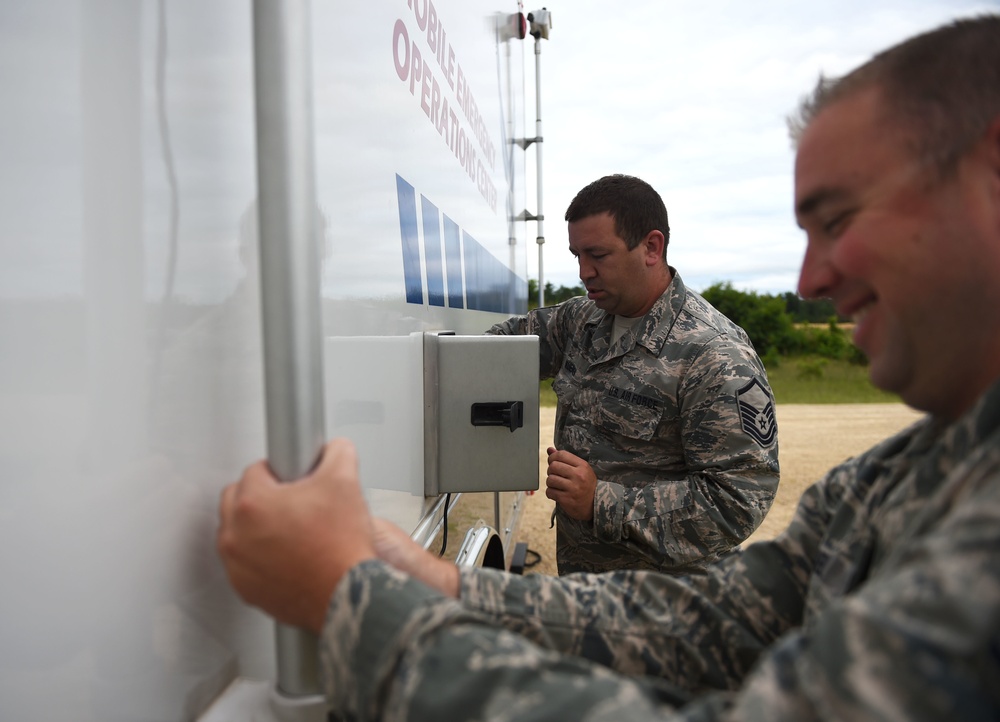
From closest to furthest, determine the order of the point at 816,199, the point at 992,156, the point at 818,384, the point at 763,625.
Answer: the point at 992,156
the point at 816,199
the point at 763,625
the point at 818,384

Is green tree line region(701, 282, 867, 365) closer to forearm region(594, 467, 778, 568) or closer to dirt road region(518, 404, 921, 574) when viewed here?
Result: dirt road region(518, 404, 921, 574)

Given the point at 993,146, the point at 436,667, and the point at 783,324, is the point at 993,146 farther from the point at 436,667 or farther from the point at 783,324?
the point at 783,324

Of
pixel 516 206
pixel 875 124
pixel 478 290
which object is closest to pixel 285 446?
pixel 875 124

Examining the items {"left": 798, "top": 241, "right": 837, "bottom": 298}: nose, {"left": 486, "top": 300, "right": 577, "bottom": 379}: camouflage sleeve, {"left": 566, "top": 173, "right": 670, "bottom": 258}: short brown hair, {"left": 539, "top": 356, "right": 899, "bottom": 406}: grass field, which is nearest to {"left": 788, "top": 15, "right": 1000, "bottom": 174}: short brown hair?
{"left": 798, "top": 241, "right": 837, "bottom": 298}: nose

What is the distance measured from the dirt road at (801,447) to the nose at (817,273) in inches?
133

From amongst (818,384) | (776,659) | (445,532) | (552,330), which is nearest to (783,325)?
(818,384)

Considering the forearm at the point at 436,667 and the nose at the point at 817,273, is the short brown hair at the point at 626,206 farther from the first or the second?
the forearm at the point at 436,667

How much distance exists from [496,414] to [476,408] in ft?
0.15

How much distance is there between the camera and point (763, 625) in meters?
1.11

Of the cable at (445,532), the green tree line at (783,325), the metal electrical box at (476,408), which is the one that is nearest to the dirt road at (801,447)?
the cable at (445,532)

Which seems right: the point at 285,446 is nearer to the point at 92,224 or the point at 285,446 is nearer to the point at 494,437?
the point at 92,224

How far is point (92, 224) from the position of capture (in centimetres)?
62

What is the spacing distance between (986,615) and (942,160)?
0.52 metres

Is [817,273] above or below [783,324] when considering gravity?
above
